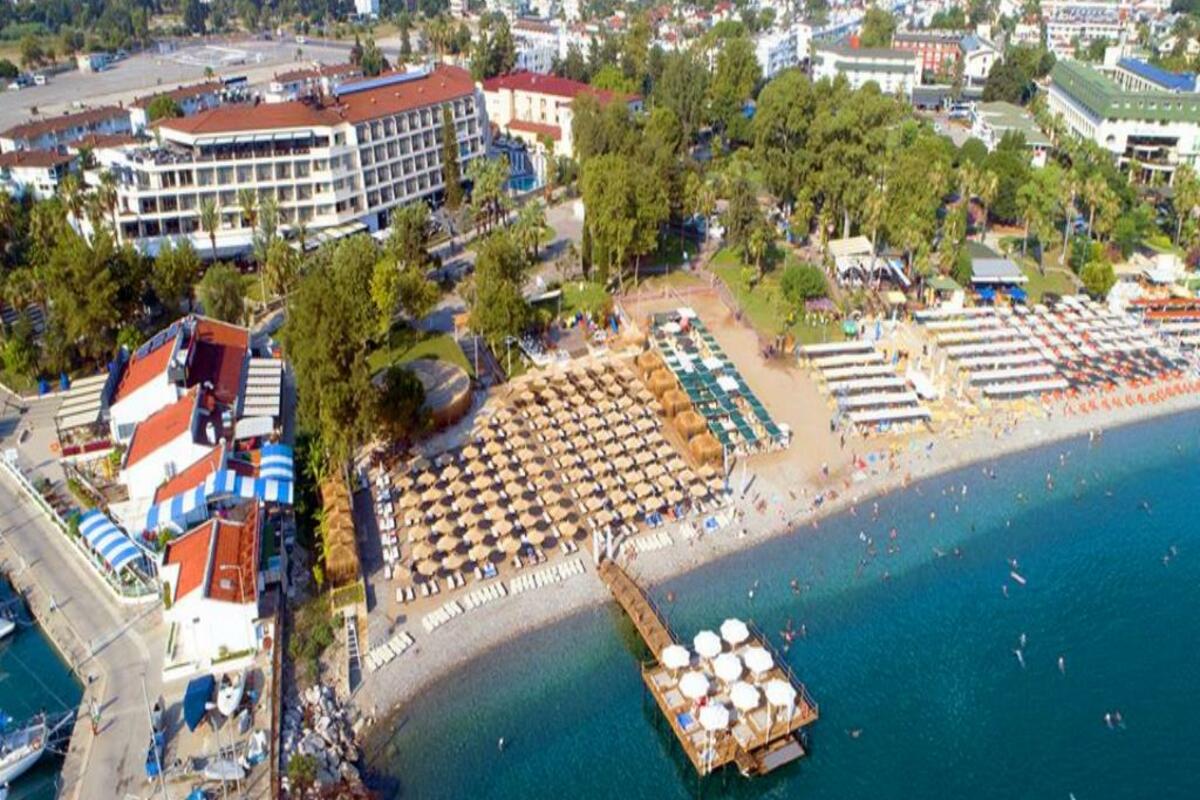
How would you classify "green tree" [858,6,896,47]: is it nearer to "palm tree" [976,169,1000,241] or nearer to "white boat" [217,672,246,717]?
"palm tree" [976,169,1000,241]

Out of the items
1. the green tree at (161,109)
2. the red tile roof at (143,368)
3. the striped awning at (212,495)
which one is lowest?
the striped awning at (212,495)

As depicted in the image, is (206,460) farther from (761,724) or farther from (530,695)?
(761,724)

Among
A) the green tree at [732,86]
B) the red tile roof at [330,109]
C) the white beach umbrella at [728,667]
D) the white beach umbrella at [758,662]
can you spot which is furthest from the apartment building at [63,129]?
the white beach umbrella at [758,662]

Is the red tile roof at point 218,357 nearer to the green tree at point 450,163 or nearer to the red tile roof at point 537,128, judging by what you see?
the green tree at point 450,163

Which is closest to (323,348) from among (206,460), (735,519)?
(206,460)

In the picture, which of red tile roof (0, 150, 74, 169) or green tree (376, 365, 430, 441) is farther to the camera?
red tile roof (0, 150, 74, 169)

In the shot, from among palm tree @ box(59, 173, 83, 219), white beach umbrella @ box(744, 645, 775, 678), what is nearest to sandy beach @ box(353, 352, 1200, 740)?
white beach umbrella @ box(744, 645, 775, 678)
